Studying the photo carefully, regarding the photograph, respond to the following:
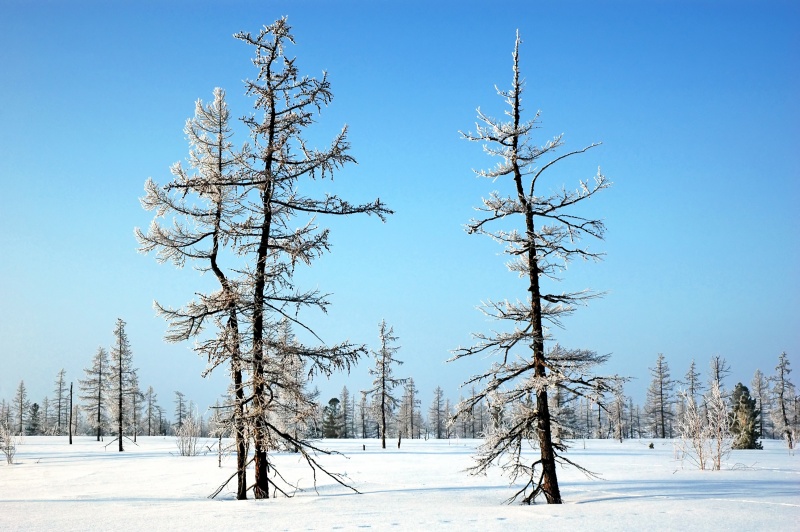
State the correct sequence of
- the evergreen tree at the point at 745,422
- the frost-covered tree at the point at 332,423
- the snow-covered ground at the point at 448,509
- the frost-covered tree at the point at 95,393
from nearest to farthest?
the snow-covered ground at the point at 448,509 → the evergreen tree at the point at 745,422 → the frost-covered tree at the point at 95,393 → the frost-covered tree at the point at 332,423

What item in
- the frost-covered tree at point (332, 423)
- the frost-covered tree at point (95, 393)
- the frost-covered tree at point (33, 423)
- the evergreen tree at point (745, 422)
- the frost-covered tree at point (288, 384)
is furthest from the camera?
the frost-covered tree at point (33, 423)

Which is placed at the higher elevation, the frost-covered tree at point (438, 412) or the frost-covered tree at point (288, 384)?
the frost-covered tree at point (288, 384)

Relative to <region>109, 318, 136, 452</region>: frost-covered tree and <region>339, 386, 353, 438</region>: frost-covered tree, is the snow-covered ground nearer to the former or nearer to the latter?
<region>109, 318, 136, 452</region>: frost-covered tree

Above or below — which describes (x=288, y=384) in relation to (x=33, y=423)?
above

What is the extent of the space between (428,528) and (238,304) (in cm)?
731

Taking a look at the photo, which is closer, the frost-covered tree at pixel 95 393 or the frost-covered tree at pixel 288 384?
the frost-covered tree at pixel 288 384

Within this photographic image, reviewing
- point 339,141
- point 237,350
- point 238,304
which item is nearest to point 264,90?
point 339,141

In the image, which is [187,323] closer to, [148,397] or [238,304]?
[238,304]

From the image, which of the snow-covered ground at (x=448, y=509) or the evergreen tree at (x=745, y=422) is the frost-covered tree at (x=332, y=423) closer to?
the evergreen tree at (x=745, y=422)

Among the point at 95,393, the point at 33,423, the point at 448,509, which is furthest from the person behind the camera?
the point at 33,423

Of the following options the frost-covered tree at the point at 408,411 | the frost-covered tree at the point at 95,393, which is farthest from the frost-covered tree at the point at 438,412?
the frost-covered tree at the point at 95,393

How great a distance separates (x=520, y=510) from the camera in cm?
1079

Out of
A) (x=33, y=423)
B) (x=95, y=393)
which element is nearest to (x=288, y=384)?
(x=95, y=393)

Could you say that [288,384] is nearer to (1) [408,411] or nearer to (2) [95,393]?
(2) [95,393]
